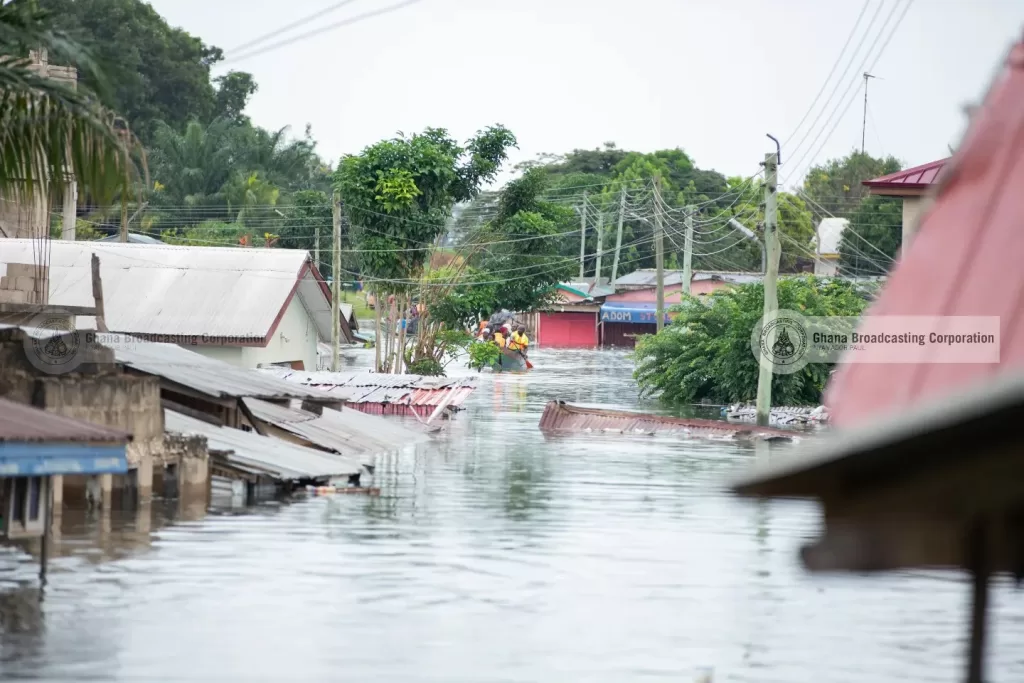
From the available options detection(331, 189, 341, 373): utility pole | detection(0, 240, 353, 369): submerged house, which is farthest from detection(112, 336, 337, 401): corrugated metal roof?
detection(331, 189, 341, 373): utility pole

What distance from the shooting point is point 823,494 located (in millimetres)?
2783

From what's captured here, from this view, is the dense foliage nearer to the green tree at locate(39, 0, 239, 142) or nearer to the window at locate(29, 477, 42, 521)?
the window at locate(29, 477, 42, 521)

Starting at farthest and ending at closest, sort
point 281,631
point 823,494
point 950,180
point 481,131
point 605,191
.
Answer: point 605,191
point 481,131
point 281,631
point 950,180
point 823,494

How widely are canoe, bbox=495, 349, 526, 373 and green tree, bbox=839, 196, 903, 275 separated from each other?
51.2 ft

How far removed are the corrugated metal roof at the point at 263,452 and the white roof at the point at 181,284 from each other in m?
11.6

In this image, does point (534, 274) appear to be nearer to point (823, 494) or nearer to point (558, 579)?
point (558, 579)

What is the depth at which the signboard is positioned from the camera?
80.2 meters

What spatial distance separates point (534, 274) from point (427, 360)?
514 cm

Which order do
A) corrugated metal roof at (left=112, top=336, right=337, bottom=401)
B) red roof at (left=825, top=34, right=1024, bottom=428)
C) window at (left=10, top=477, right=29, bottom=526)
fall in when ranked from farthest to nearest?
corrugated metal roof at (left=112, top=336, right=337, bottom=401) → window at (left=10, top=477, right=29, bottom=526) → red roof at (left=825, top=34, right=1024, bottom=428)

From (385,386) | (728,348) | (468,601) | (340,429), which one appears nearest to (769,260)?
(385,386)

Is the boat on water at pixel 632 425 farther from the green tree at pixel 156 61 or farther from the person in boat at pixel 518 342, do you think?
the green tree at pixel 156 61

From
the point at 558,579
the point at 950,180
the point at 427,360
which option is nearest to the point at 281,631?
the point at 558,579

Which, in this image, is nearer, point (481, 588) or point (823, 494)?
point (823, 494)

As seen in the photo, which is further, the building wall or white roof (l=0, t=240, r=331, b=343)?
the building wall
